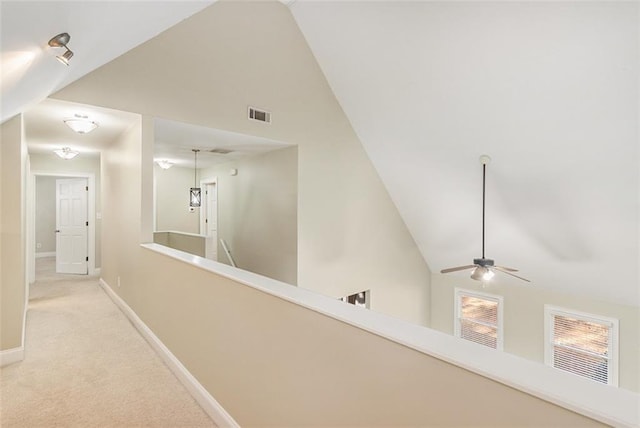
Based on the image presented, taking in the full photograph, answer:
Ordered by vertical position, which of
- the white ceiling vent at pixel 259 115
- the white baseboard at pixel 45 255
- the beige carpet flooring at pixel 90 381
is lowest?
the beige carpet flooring at pixel 90 381

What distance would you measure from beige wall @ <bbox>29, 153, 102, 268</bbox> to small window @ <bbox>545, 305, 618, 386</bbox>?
8.87 m

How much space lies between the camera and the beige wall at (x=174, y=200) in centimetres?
746

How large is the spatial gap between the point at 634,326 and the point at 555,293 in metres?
1.09

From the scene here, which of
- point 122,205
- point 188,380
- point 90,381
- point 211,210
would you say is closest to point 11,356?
point 90,381

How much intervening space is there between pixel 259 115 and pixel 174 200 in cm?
415

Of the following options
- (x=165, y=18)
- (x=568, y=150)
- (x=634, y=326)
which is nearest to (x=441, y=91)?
(x=568, y=150)

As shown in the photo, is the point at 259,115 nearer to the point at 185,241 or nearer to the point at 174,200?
the point at 185,241

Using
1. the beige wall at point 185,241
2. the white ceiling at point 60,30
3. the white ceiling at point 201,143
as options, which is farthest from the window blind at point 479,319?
the white ceiling at point 60,30

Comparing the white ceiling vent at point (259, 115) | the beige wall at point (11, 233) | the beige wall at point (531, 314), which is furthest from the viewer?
the beige wall at point (531, 314)

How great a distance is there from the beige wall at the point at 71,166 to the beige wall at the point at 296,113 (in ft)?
13.2

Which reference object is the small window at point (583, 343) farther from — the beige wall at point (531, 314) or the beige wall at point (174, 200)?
the beige wall at point (174, 200)

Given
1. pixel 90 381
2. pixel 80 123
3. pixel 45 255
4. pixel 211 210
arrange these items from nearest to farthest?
pixel 90 381, pixel 80 123, pixel 211 210, pixel 45 255

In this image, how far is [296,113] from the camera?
505 cm

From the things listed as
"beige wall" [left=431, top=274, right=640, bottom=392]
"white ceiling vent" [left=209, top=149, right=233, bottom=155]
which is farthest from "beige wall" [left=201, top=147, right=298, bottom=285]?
"beige wall" [left=431, top=274, right=640, bottom=392]
